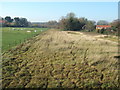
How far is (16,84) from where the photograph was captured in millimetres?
4148

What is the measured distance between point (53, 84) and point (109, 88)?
1.80 meters

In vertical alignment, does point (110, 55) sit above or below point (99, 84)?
above

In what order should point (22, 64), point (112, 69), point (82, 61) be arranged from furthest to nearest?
point (82, 61)
point (22, 64)
point (112, 69)

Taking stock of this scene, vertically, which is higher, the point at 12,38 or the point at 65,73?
the point at 12,38

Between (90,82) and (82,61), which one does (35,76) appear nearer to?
(90,82)

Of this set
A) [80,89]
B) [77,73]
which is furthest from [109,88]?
[77,73]

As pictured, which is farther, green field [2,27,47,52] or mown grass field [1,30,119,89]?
green field [2,27,47,52]

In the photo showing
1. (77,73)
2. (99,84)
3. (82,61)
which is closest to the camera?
(99,84)

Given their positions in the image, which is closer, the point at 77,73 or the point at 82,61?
the point at 77,73

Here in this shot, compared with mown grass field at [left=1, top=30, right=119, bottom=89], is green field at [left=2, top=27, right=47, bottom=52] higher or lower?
higher

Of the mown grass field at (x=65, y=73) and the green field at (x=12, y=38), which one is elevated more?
the green field at (x=12, y=38)

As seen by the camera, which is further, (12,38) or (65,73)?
(12,38)

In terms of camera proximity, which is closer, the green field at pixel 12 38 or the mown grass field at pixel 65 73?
the mown grass field at pixel 65 73

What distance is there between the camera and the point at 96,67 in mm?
5805
